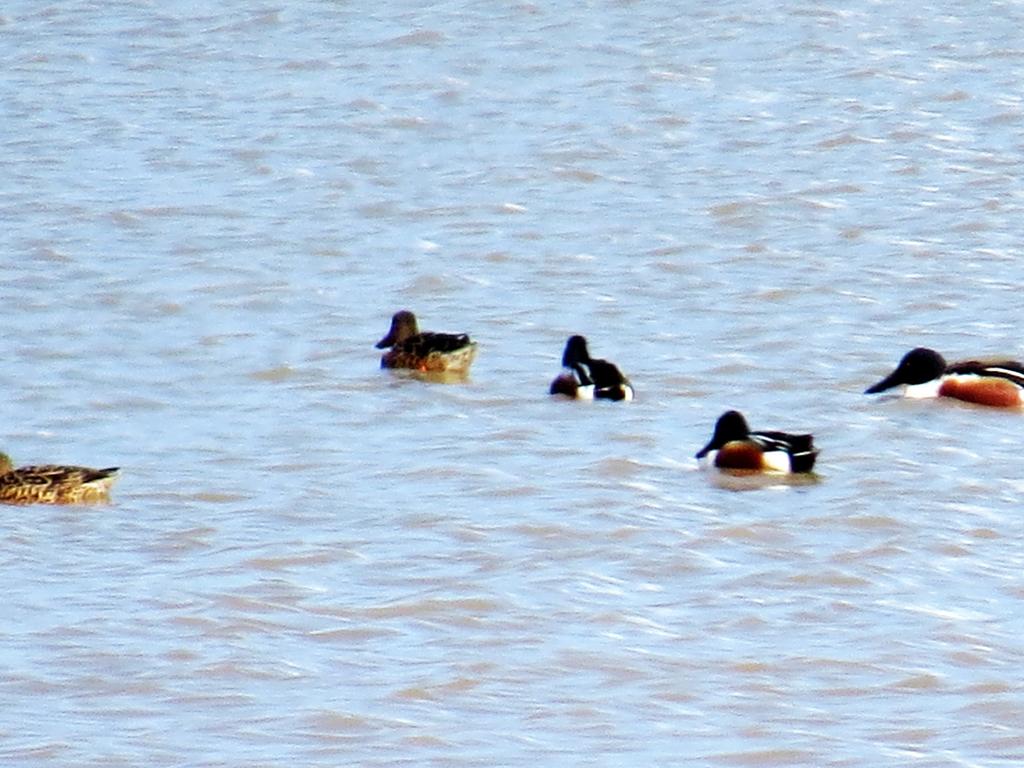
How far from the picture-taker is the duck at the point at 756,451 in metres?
10.4

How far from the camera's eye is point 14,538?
934 centimetres

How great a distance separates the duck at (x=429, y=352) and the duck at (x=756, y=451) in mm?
1877

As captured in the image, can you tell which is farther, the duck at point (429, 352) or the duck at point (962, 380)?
the duck at point (429, 352)

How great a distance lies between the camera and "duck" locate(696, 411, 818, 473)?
10.4 meters

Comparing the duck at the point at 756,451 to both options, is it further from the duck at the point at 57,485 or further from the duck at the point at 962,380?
the duck at the point at 57,485

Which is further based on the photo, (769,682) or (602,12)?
(602,12)

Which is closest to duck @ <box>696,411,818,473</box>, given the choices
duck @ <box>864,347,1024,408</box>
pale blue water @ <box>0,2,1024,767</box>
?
pale blue water @ <box>0,2,1024,767</box>

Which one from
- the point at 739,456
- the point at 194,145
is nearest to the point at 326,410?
the point at 739,456

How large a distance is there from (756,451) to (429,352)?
7.43ft

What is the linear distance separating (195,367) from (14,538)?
128 inches

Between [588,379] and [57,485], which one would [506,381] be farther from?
[57,485]

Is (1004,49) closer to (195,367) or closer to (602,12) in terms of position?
(602,12)

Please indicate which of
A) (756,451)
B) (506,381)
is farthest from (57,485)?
(506,381)

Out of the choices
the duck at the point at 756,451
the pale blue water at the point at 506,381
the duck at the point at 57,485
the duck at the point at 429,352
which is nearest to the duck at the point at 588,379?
the pale blue water at the point at 506,381
